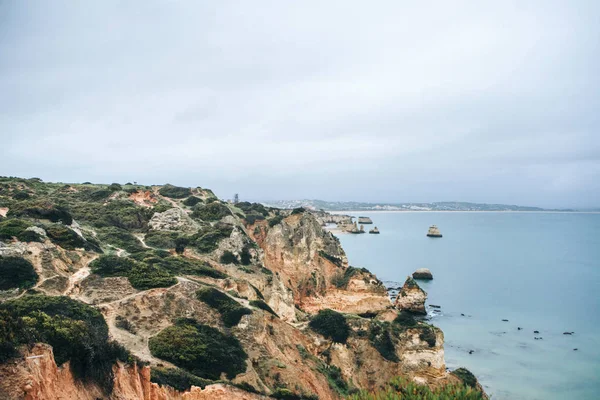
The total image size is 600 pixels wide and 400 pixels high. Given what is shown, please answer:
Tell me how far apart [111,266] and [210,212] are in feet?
85.1

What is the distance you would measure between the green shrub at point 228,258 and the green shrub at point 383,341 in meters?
14.9

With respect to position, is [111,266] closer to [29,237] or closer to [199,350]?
[29,237]

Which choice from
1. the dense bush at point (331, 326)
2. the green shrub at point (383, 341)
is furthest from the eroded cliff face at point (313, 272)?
the green shrub at point (383, 341)

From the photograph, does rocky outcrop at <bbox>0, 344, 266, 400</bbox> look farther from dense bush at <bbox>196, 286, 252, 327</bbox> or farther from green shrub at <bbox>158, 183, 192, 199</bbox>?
green shrub at <bbox>158, 183, 192, 199</bbox>

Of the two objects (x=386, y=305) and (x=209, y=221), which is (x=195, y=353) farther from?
(x=386, y=305)

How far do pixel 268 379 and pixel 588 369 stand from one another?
1416 inches

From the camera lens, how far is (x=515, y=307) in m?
58.4

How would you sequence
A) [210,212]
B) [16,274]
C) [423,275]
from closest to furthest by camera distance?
[16,274] < [210,212] < [423,275]

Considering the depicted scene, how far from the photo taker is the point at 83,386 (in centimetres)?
1281

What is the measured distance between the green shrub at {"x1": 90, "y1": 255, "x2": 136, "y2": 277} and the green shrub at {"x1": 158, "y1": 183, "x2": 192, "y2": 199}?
32.2 meters

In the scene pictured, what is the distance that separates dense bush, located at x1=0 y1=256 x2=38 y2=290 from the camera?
20.0 m

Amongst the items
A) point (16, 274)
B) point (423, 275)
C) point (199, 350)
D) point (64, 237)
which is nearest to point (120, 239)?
point (64, 237)

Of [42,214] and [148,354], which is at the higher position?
[42,214]

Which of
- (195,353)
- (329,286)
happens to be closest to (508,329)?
(329,286)
